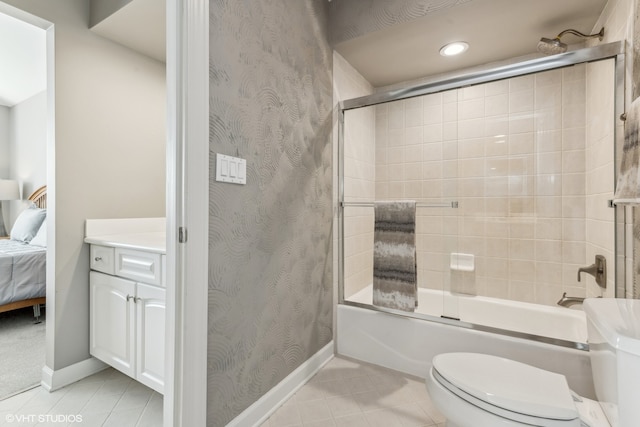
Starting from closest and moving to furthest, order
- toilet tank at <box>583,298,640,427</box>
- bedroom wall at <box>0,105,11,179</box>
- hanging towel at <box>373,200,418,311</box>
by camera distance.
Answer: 1. toilet tank at <box>583,298,640,427</box>
2. hanging towel at <box>373,200,418,311</box>
3. bedroom wall at <box>0,105,11,179</box>

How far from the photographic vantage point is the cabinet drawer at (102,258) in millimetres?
1715

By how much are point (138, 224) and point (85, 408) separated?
114 centimetres

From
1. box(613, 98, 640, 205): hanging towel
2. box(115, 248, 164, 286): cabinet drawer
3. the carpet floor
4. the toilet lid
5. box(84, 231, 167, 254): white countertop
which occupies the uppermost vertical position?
box(613, 98, 640, 205): hanging towel

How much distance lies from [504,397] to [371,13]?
2096mm

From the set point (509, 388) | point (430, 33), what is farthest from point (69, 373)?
point (430, 33)

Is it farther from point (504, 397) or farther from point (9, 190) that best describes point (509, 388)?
point (9, 190)

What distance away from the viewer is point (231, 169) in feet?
4.08

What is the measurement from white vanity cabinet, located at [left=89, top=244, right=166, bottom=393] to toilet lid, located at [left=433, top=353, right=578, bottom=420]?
1.32 m

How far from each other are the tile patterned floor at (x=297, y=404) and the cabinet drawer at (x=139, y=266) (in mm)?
659

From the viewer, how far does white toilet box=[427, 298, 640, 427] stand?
29.3 inches

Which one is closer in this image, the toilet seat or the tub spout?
the toilet seat

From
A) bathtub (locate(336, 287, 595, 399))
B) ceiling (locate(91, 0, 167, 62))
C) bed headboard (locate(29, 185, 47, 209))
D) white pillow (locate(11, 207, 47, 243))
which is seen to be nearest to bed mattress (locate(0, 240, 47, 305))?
white pillow (locate(11, 207, 47, 243))

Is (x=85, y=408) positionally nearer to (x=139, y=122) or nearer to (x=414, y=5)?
(x=139, y=122)

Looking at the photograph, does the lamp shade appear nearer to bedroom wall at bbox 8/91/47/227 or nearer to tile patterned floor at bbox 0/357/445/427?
bedroom wall at bbox 8/91/47/227
